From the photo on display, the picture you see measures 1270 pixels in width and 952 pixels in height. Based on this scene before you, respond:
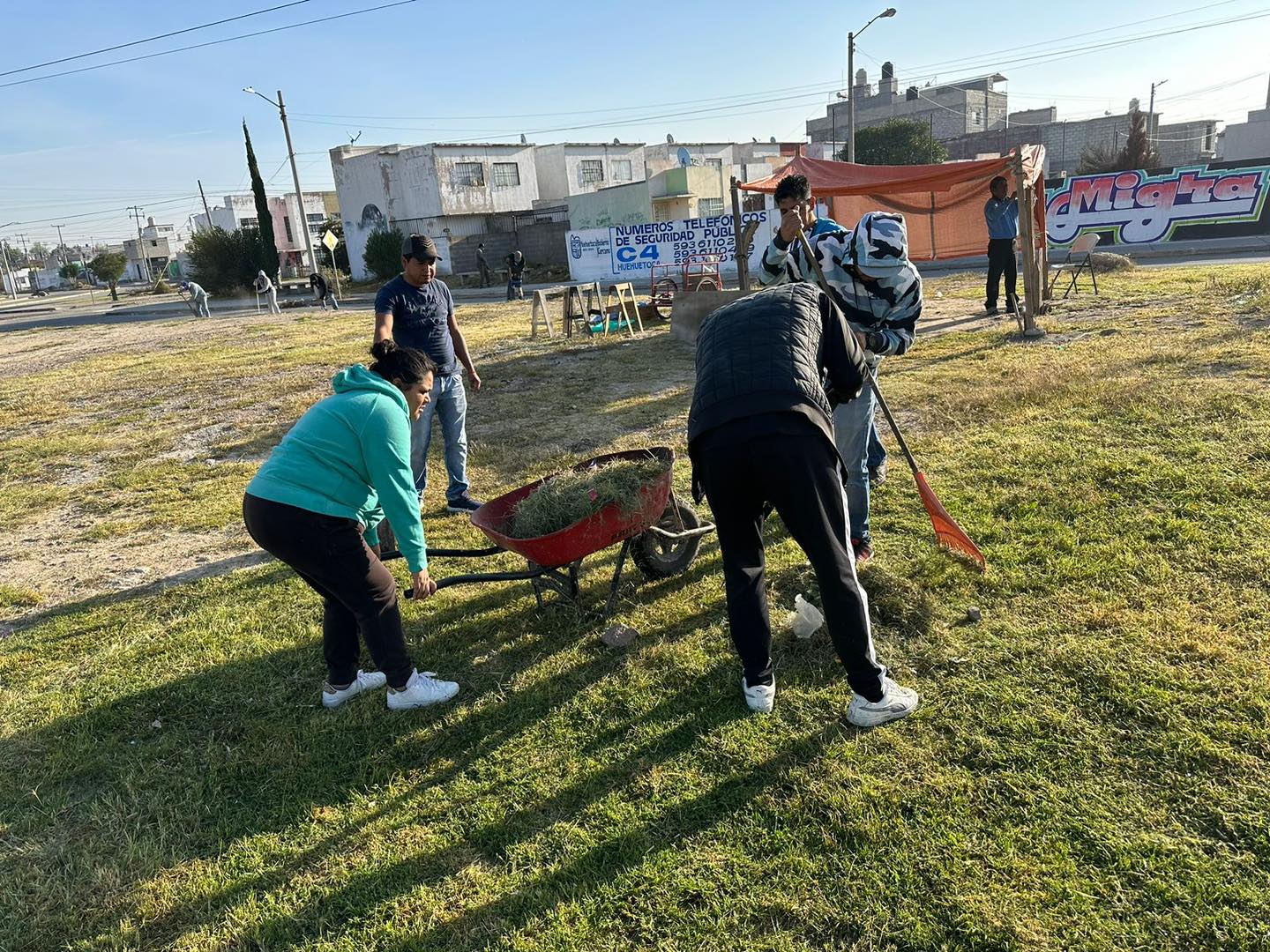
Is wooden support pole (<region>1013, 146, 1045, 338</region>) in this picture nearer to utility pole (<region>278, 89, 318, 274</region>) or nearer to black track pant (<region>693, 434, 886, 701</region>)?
black track pant (<region>693, 434, 886, 701</region>)

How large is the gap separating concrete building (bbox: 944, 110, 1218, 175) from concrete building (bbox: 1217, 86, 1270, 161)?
13.6m

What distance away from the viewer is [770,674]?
317 cm

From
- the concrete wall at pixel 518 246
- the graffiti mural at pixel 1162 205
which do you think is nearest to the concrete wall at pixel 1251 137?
the graffiti mural at pixel 1162 205

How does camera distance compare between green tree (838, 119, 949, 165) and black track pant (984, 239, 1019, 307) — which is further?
green tree (838, 119, 949, 165)

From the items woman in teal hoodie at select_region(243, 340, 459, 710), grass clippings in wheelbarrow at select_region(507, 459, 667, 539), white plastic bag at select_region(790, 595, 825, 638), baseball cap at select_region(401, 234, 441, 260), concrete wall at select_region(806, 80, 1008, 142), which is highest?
concrete wall at select_region(806, 80, 1008, 142)

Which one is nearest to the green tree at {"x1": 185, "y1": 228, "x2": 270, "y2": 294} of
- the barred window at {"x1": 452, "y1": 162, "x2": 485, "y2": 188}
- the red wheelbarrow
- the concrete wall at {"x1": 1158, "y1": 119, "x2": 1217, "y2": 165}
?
the barred window at {"x1": 452, "y1": 162, "x2": 485, "y2": 188}

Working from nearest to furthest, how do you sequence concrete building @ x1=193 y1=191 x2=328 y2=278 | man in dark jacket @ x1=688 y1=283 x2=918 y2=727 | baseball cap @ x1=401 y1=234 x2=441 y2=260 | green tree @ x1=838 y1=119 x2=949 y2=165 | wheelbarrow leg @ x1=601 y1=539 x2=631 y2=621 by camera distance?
man in dark jacket @ x1=688 y1=283 x2=918 y2=727 → wheelbarrow leg @ x1=601 y1=539 x2=631 y2=621 → baseball cap @ x1=401 y1=234 x2=441 y2=260 → green tree @ x1=838 y1=119 x2=949 y2=165 → concrete building @ x1=193 y1=191 x2=328 y2=278

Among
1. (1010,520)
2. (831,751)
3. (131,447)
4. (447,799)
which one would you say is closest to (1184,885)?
(831,751)

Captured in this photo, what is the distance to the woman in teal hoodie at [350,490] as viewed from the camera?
3.01 m

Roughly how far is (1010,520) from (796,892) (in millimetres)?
3026

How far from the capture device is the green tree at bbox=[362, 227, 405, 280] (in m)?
38.8

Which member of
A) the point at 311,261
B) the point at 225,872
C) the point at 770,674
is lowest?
the point at 225,872

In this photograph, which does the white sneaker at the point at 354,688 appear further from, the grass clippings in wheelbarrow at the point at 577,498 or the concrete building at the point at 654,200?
the concrete building at the point at 654,200

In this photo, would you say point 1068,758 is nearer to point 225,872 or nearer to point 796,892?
point 796,892
